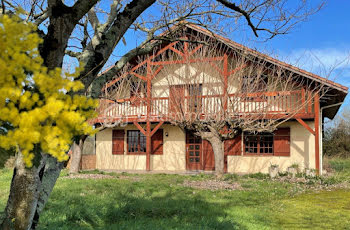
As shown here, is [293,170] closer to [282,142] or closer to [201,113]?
[282,142]

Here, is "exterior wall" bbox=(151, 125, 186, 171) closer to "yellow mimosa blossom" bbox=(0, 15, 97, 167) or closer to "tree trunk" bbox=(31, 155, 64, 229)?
"tree trunk" bbox=(31, 155, 64, 229)

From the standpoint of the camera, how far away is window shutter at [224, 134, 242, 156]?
617 inches

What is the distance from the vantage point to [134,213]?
6.30 meters

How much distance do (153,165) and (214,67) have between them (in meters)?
7.29

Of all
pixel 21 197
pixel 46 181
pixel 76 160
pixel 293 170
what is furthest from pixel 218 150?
pixel 21 197

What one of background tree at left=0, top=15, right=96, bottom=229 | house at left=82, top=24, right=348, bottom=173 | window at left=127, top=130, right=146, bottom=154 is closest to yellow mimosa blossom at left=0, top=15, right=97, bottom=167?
background tree at left=0, top=15, right=96, bottom=229

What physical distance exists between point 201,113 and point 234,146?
478 centimetres

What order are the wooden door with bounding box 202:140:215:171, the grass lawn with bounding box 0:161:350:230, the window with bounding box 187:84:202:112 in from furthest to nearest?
1. the wooden door with bounding box 202:140:215:171
2. the window with bounding box 187:84:202:112
3. the grass lawn with bounding box 0:161:350:230

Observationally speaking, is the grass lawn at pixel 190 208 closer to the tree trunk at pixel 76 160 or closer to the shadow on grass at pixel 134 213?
the shadow on grass at pixel 134 213

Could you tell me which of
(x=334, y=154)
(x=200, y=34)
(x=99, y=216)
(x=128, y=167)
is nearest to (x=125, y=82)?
(x=200, y=34)

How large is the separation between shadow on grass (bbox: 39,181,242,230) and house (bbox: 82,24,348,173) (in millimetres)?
4985

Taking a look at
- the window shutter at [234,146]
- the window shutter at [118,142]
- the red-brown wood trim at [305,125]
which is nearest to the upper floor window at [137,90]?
the window shutter at [118,142]

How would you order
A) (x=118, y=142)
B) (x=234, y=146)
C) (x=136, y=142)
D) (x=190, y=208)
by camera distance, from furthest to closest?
(x=118, y=142) → (x=136, y=142) → (x=234, y=146) → (x=190, y=208)

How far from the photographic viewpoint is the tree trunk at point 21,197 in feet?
7.68
